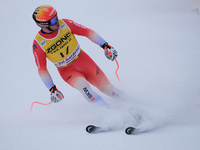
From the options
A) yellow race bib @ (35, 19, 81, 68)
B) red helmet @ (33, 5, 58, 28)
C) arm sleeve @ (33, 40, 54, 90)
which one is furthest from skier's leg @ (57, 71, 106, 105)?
red helmet @ (33, 5, 58, 28)

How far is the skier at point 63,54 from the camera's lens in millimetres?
3820

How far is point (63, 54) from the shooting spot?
13.4ft

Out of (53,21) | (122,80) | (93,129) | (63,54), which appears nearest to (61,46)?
(63,54)

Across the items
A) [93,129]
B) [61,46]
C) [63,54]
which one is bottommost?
[93,129]

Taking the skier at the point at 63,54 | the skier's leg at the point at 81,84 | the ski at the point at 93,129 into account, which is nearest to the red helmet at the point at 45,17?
the skier at the point at 63,54

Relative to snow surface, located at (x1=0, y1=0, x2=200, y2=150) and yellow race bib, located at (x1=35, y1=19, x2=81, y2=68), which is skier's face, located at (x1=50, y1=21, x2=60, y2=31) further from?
snow surface, located at (x1=0, y1=0, x2=200, y2=150)

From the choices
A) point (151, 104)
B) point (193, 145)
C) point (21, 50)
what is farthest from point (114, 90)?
point (21, 50)

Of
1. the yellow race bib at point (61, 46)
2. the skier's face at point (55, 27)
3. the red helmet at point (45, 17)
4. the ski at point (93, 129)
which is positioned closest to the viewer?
the ski at point (93, 129)

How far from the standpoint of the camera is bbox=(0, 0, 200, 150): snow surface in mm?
3470

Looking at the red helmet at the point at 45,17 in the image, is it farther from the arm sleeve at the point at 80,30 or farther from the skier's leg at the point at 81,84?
the skier's leg at the point at 81,84

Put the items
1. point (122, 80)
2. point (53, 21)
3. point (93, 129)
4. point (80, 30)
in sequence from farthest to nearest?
point (122, 80) → point (80, 30) → point (53, 21) → point (93, 129)

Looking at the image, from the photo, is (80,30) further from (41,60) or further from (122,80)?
(122,80)

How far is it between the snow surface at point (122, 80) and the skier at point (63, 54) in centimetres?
50

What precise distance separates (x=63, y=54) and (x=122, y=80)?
6.56ft
